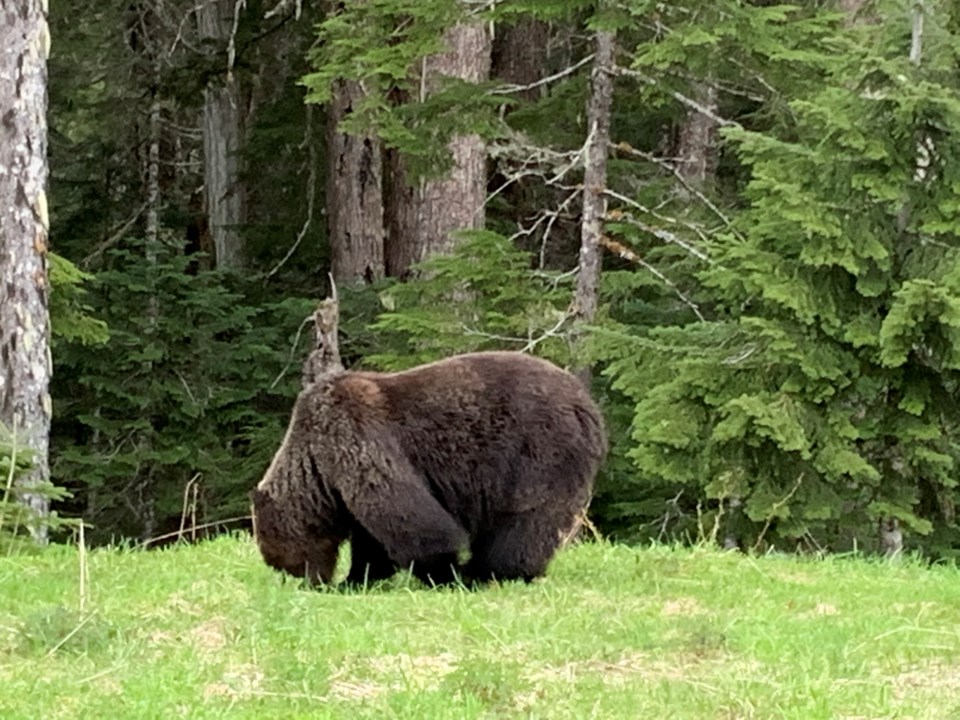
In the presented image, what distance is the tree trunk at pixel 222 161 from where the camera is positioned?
25.4 m

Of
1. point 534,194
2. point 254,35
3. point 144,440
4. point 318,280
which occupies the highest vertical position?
point 254,35

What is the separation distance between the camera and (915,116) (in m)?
11.1

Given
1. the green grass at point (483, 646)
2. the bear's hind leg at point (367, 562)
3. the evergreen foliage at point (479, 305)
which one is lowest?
the bear's hind leg at point (367, 562)

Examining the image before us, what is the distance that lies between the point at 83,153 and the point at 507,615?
66.8 ft

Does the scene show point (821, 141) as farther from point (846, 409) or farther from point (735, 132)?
point (846, 409)

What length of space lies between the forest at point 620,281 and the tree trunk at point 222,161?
3.29 meters

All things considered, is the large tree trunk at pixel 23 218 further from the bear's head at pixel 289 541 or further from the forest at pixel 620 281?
the bear's head at pixel 289 541

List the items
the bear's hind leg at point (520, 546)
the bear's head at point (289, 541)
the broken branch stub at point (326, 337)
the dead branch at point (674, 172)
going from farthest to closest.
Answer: the broken branch stub at point (326, 337) < the dead branch at point (674, 172) < the bear's hind leg at point (520, 546) < the bear's head at point (289, 541)

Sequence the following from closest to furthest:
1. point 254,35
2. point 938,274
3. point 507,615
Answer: point 507,615 < point 938,274 < point 254,35

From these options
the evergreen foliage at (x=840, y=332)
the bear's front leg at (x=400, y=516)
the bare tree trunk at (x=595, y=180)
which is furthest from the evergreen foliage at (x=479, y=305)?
the bear's front leg at (x=400, y=516)

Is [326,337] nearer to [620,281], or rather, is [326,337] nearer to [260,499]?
[620,281]

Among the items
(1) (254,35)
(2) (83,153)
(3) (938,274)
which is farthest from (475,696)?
(2) (83,153)

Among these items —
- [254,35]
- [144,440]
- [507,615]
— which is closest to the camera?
[507,615]

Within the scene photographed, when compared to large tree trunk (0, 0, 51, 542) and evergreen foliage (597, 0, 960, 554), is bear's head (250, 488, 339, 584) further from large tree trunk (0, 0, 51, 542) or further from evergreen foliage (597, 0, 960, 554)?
evergreen foliage (597, 0, 960, 554)
